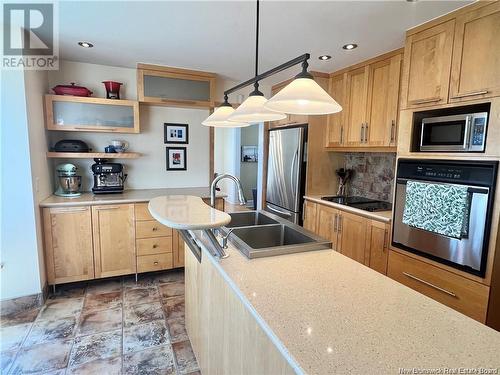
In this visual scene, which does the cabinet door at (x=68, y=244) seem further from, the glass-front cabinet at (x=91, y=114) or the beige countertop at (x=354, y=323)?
the beige countertop at (x=354, y=323)

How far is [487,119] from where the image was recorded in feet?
5.80

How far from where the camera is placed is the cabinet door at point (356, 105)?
2.99m

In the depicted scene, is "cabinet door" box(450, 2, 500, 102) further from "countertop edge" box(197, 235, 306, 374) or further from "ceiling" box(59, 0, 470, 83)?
"countertop edge" box(197, 235, 306, 374)

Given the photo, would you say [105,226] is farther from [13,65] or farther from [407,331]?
[407,331]

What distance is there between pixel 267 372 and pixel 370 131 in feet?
8.58

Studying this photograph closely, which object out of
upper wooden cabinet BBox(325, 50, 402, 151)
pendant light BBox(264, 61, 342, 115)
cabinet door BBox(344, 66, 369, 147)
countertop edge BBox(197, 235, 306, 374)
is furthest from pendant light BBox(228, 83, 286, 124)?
cabinet door BBox(344, 66, 369, 147)

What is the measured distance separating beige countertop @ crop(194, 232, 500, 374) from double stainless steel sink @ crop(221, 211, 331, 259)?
181 mm

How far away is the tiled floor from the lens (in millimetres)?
1897

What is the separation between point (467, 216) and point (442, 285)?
1.81 feet

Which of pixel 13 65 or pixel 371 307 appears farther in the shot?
pixel 13 65

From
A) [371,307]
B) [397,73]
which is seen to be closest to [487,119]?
[397,73]

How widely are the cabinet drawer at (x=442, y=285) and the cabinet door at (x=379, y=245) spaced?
79 millimetres

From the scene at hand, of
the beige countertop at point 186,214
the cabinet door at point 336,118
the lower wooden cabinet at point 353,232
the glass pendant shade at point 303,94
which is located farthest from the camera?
the cabinet door at point 336,118

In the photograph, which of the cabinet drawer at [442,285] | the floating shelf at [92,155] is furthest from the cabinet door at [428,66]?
the floating shelf at [92,155]
